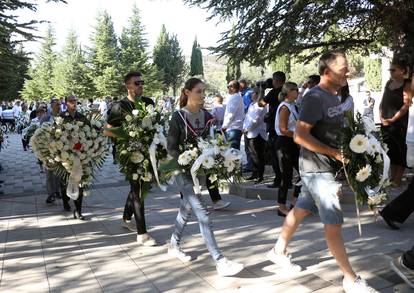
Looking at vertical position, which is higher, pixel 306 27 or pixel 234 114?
pixel 306 27

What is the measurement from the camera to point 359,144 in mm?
3670

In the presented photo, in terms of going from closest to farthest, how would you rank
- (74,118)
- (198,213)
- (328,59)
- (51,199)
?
→ (328,59) < (198,213) < (74,118) < (51,199)

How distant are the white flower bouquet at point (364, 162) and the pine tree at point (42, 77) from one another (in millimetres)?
66954

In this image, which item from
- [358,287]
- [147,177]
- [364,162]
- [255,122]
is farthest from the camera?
[255,122]

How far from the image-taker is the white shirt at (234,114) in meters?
8.82

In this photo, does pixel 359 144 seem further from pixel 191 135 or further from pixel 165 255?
pixel 165 255

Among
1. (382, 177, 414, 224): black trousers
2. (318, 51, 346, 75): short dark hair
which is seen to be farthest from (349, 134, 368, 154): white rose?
(382, 177, 414, 224): black trousers

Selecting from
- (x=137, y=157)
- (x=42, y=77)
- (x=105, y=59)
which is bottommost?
(x=137, y=157)

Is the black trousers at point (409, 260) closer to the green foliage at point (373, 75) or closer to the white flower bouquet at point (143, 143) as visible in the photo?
the white flower bouquet at point (143, 143)

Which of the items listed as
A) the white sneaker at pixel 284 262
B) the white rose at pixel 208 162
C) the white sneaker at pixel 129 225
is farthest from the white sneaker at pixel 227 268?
the white sneaker at pixel 129 225

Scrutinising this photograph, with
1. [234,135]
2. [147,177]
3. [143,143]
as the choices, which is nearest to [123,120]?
[143,143]

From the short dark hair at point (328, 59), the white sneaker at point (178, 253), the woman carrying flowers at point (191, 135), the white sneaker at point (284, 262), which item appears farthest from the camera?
the white sneaker at point (178, 253)

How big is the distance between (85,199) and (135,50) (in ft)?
186

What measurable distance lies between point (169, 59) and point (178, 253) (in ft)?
233
